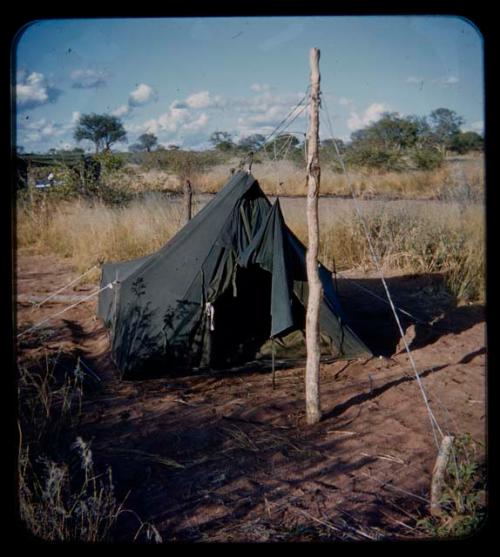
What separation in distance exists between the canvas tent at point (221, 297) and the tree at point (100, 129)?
54.9 ft

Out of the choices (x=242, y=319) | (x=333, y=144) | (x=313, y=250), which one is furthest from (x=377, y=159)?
(x=313, y=250)

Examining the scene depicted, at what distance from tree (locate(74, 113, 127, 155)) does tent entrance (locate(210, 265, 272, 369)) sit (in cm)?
1691

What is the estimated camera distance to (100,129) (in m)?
23.7

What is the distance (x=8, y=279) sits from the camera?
14.7 ft

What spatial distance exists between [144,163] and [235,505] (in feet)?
64.9

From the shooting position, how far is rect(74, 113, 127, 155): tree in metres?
23.2

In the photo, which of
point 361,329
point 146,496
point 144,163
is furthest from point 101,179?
point 146,496

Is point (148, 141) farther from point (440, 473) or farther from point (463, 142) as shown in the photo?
point (440, 473)

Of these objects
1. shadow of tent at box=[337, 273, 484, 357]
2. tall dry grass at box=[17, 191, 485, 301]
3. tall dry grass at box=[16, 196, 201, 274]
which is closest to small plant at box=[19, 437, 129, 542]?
shadow of tent at box=[337, 273, 484, 357]

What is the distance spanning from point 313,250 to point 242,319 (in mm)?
2151

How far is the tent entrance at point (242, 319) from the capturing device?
684 cm

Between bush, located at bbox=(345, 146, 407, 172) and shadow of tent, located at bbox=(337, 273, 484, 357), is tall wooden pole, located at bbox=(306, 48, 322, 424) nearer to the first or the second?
shadow of tent, located at bbox=(337, 273, 484, 357)


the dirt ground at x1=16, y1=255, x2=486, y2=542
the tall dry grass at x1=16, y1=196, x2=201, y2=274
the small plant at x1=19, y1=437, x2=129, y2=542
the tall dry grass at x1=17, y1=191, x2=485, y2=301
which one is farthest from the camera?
the tall dry grass at x1=16, y1=196, x2=201, y2=274

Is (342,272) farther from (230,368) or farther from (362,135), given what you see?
(362,135)
